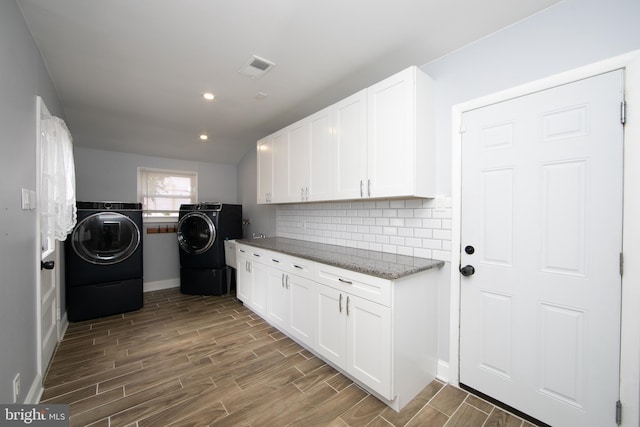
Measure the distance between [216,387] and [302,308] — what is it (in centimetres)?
87

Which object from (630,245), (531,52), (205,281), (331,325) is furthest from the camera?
(205,281)

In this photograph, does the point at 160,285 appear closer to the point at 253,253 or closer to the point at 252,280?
the point at 252,280

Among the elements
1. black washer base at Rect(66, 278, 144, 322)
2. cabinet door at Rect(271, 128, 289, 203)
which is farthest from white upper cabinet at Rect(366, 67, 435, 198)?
black washer base at Rect(66, 278, 144, 322)

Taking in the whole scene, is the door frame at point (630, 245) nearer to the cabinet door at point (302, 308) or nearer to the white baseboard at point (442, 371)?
the white baseboard at point (442, 371)

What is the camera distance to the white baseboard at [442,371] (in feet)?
6.40

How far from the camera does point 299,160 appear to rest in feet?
9.55

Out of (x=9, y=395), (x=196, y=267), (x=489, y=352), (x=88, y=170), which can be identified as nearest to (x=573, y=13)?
(x=489, y=352)

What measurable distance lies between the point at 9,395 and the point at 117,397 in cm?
60

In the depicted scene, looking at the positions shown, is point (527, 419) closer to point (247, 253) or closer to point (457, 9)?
point (457, 9)

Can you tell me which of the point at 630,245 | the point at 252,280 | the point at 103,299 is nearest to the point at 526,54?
the point at 630,245

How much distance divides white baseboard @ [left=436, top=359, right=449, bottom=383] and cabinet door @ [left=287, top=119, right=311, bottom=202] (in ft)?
6.29

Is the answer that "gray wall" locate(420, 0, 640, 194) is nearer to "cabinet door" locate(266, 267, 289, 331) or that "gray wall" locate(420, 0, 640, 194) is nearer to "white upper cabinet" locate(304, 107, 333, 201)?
"white upper cabinet" locate(304, 107, 333, 201)

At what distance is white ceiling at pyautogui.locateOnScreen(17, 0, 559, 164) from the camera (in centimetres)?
155

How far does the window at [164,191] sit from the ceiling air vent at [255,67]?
293 cm
